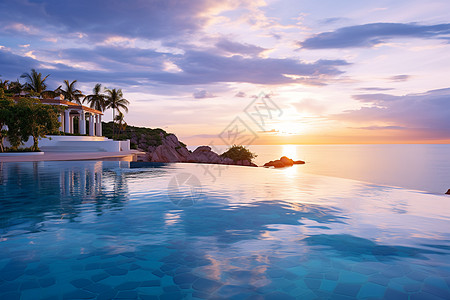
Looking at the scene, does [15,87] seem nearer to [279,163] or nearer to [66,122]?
[66,122]

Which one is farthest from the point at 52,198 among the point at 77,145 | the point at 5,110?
the point at 77,145

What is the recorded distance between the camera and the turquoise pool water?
402 cm

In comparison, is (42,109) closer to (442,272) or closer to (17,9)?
(17,9)

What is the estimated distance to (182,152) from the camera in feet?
142

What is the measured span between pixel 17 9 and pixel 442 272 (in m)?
32.3

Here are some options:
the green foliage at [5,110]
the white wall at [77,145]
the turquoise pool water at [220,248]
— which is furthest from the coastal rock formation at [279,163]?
the turquoise pool water at [220,248]

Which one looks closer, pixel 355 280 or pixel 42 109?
pixel 355 280

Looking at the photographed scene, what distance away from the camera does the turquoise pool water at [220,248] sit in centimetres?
402

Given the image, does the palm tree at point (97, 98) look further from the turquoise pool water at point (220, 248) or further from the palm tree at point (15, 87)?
the turquoise pool water at point (220, 248)

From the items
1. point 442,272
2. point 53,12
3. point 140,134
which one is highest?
point 53,12

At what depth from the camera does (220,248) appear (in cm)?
533

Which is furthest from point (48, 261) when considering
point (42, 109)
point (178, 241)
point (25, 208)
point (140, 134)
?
point (140, 134)

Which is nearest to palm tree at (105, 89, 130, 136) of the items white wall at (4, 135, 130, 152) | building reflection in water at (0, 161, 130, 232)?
white wall at (4, 135, 130, 152)

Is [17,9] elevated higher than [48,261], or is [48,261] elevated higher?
[17,9]
